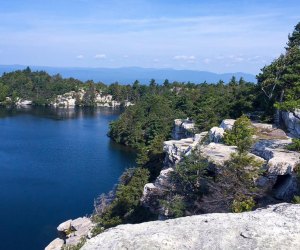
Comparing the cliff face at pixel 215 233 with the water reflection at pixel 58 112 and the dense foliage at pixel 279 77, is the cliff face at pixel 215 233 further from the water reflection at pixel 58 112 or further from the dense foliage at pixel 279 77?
the water reflection at pixel 58 112

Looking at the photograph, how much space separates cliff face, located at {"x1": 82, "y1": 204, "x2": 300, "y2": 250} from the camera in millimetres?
8547

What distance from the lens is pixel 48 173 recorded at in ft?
156

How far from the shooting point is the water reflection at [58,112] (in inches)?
3846

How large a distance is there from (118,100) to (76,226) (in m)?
97.6

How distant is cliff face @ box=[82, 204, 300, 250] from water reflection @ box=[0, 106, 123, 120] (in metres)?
86.7

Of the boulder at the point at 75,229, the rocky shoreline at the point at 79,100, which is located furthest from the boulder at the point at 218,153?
the rocky shoreline at the point at 79,100

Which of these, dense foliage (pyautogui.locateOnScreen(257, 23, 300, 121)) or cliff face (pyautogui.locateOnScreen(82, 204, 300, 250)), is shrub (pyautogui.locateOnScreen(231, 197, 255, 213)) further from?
dense foliage (pyautogui.locateOnScreen(257, 23, 300, 121))

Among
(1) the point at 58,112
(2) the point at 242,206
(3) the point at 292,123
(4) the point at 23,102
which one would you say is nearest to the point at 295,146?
(2) the point at 242,206

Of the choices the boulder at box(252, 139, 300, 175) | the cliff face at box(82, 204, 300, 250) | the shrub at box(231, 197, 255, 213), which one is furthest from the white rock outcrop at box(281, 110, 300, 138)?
the cliff face at box(82, 204, 300, 250)

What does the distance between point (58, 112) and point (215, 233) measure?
100567 mm

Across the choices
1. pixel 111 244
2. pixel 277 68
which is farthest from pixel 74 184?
pixel 111 244

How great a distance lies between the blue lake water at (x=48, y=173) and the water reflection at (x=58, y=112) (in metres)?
10.2

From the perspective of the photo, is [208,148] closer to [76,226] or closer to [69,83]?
[76,226]

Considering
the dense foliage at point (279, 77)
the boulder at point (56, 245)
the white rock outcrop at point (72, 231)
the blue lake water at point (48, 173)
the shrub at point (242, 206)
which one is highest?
the dense foliage at point (279, 77)
